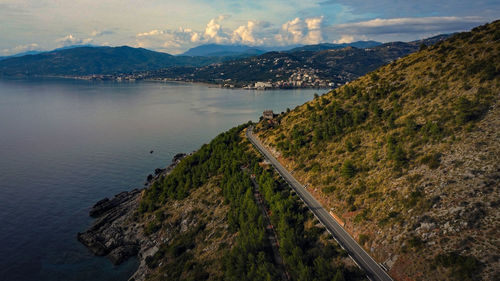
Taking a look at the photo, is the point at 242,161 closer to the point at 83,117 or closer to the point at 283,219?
the point at 283,219

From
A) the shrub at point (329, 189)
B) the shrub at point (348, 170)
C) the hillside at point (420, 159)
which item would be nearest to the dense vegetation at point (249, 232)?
the shrub at point (329, 189)

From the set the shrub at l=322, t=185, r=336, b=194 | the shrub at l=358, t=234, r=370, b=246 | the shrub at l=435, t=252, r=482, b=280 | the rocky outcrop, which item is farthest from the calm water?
the shrub at l=435, t=252, r=482, b=280

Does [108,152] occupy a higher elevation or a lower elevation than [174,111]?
lower

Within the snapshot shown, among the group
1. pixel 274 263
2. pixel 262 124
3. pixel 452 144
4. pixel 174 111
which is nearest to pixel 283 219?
pixel 274 263

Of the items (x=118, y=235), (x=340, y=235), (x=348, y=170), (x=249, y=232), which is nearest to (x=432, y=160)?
(x=348, y=170)

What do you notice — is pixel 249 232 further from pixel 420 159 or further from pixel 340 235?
pixel 420 159

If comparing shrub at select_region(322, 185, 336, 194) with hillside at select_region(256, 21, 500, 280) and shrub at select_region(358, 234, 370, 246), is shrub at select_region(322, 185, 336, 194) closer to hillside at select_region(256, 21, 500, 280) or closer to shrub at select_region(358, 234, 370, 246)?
hillside at select_region(256, 21, 500, 280)
